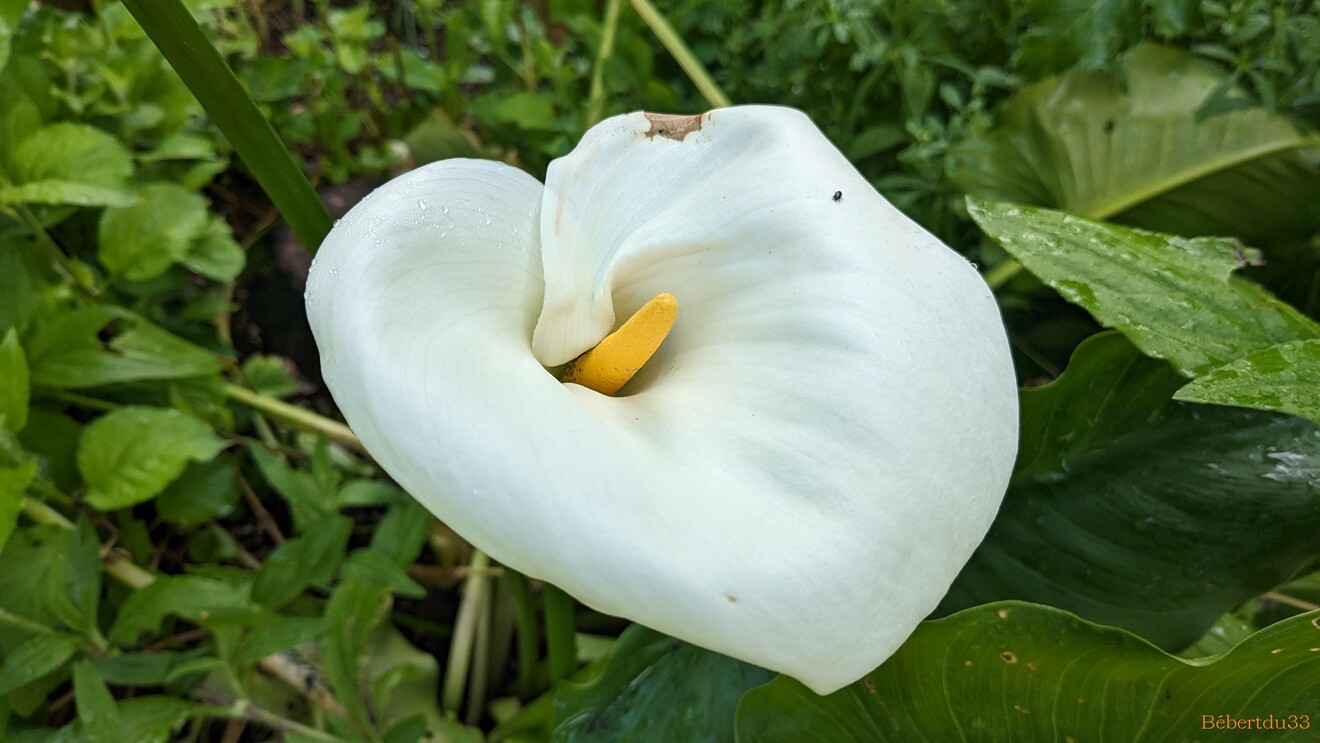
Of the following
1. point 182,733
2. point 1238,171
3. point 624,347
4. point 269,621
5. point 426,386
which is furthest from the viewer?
point 1238,171

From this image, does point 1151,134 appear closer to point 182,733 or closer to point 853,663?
point 853,663

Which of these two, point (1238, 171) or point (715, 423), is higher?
point (715, 423)

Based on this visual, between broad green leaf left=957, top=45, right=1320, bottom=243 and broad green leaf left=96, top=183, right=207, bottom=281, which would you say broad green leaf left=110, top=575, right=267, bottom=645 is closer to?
broad green leaf left=96, top=183, right=207, bottom=281

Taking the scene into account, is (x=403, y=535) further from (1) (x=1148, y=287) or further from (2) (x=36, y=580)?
(1) (x=1148, y=287)

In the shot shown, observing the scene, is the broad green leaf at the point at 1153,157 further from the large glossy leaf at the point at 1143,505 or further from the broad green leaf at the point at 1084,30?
the large glossy leaf at the point at 1143,505

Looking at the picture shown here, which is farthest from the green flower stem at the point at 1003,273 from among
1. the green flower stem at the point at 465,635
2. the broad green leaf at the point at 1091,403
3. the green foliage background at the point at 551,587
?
the green flower stem at the point at 465,635

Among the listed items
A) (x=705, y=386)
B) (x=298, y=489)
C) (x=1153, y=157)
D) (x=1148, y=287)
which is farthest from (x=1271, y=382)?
(x=298, y=489)

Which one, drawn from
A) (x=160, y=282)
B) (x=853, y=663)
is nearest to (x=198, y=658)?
(x=160, y=282)
